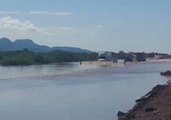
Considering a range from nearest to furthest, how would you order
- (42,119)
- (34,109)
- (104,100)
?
1. (42,119)
2. (34,109)
3. (104,100)

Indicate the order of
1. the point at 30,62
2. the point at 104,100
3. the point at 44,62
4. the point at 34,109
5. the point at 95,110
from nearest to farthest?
1. the point at 95,110
2. the point at 34,109
3. the point at 104,100
4. the point at 30,62
5. the point at 44,62

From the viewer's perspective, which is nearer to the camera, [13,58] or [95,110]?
[95,110]

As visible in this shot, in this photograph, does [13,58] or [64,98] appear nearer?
[64,98]

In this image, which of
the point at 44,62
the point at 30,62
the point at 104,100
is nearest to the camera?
the point at 104,100

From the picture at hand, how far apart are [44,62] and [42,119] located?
9514 centimetres

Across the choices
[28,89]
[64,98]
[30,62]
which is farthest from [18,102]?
[30,62]

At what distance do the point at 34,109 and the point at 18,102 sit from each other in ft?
14.8

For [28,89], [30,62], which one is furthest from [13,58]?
[28,89]

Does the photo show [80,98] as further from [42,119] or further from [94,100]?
[42,119]

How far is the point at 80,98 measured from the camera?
35875mm

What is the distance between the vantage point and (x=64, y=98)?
3619 cm

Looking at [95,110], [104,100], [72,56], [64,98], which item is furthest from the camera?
[72,56]

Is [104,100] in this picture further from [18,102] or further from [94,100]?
[18,102]

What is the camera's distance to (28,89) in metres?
45.2
